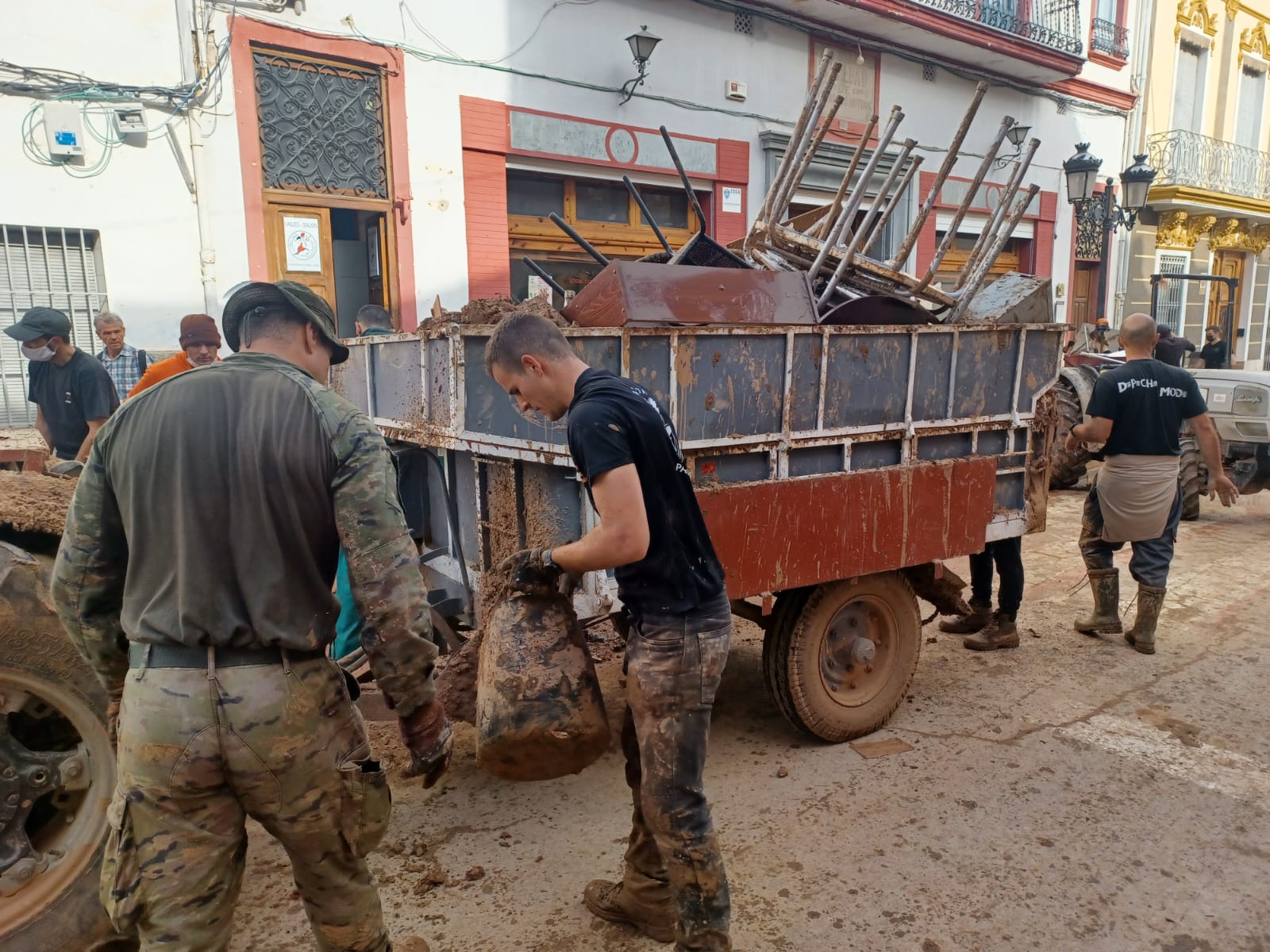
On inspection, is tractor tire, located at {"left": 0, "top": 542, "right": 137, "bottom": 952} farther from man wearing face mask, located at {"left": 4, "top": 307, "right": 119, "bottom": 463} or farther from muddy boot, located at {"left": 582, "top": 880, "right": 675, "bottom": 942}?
man wearing face mask, located at {"left": 4, "top": 307, "right": 119, "bottom": 463}

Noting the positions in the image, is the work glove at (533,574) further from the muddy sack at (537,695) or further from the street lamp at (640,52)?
the street lamp at (640,52)

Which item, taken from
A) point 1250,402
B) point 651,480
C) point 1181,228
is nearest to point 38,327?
point 651,480

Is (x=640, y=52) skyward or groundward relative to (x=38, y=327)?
skyward

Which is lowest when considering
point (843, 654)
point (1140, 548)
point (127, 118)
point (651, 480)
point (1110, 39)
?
point (843, 654)

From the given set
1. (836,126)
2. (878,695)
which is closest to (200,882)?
(878,695)

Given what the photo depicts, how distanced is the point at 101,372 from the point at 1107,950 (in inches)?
220

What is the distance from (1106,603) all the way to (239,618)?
17.1 feet

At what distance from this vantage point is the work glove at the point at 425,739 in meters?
2.10

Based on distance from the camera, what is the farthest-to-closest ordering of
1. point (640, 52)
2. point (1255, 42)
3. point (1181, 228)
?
point (1255, 42)
point (1181, 228)
point (640, 52)

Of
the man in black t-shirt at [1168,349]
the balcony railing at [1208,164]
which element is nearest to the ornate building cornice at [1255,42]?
the balcony railing at [1208,164]

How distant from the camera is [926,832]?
3.25 metres

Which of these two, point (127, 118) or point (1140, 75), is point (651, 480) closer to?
point (127, 118)

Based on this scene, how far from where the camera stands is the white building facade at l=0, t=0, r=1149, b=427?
7277 millimetres

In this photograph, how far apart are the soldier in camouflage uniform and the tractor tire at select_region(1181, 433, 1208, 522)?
8.38m
